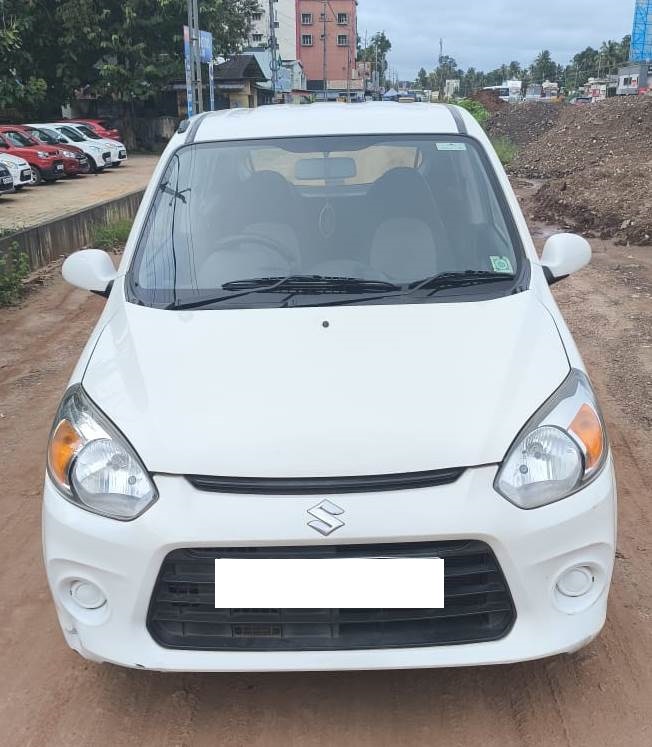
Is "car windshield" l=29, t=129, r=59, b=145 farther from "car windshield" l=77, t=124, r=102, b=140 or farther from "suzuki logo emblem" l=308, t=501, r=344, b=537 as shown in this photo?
"suzuki logo emblem" l=308, t=501, r=344, b=537

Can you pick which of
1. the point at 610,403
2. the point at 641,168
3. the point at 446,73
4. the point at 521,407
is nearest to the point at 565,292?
the point at 610,403

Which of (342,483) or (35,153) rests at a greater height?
(342,483)

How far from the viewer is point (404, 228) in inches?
136

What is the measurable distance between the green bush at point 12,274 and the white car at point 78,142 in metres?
18.4

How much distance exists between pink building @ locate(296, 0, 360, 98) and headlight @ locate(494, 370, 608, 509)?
10762 centimetres

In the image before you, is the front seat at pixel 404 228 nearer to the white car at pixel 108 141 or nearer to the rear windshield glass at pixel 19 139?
the rear windshield glass at pixel 19 139

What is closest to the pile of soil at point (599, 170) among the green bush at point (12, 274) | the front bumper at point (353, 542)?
the green bush at point (12, 274)

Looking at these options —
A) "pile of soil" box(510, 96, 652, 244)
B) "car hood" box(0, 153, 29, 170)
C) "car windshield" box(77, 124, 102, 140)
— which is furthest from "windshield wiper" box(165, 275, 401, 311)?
"car windshield" box(77, 124, 102, 140)

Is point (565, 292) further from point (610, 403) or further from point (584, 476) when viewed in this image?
point (584, 476)

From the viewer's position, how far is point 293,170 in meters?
3.69

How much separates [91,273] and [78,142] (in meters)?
27.1

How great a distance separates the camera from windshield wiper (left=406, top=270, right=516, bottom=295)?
125 inches

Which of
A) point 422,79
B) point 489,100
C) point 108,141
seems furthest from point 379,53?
point 108,141

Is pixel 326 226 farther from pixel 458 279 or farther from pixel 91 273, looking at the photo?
pixel 91 273
